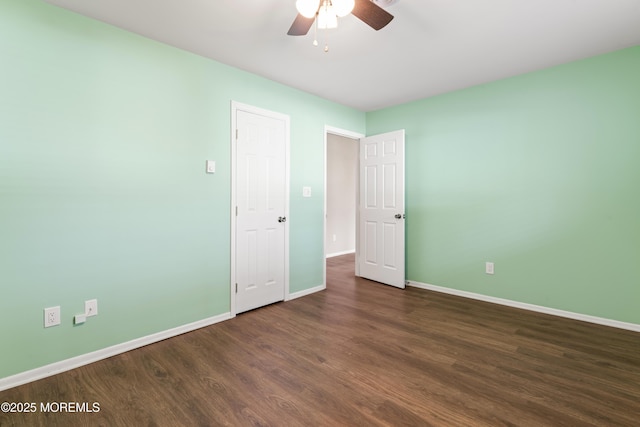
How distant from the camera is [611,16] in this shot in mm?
2115

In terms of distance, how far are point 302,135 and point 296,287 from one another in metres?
1.88

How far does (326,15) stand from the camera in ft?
5.73

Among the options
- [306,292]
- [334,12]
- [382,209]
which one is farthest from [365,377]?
[382,209]

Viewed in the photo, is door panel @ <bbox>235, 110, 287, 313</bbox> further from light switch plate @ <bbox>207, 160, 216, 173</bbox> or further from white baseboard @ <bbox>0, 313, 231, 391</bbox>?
white baseboard @ <bbox>0, 313, 231, 391</bbox>

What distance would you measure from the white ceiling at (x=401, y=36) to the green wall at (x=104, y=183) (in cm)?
25

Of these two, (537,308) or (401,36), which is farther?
(537,308)

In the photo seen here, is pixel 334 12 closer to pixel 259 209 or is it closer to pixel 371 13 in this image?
pixel 371 13

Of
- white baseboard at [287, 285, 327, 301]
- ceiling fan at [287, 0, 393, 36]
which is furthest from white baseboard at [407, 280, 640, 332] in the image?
ceiling fan at [287, 0, 393, 36]

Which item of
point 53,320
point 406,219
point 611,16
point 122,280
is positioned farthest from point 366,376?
point 611,16

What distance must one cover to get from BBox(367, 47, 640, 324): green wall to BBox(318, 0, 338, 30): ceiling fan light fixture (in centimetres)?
245

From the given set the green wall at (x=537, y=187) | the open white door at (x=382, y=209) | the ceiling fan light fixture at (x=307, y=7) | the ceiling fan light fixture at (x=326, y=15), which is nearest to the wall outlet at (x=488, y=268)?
the green wall at (x=537, y=187)

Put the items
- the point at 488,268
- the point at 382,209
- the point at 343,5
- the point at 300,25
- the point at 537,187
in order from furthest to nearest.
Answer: the point at 382,209, the point at 488,268, the point at 537,187, the point at 300,25, the point at 343,5

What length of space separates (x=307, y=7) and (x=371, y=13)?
38cm

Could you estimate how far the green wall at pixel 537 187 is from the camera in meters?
2.64
